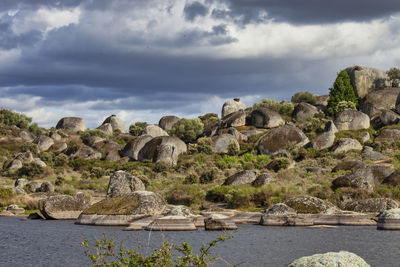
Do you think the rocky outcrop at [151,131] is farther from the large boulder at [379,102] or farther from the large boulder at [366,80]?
the large boulder at [366,80]

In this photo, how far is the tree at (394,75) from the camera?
98981 mm

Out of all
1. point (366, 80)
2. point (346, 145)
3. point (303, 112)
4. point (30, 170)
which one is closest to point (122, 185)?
point (30, 170)

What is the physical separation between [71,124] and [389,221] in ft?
288

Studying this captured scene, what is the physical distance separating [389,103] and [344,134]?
19.3m

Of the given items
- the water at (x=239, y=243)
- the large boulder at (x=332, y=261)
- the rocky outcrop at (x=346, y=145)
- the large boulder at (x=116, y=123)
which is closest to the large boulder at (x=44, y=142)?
the large boulder at (x=116, y=123)

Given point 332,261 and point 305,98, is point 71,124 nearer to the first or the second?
point 305,98

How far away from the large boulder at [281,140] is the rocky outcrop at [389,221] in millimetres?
37505

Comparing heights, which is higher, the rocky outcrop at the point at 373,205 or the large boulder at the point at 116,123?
the large boulder at the point at 116,123

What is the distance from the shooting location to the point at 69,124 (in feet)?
362

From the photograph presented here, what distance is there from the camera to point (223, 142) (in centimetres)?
7638

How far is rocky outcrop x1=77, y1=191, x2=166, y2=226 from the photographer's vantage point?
117 ft

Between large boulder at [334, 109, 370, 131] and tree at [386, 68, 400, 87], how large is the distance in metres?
21.6

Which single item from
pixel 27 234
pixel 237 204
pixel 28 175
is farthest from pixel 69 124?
pixel 27 234

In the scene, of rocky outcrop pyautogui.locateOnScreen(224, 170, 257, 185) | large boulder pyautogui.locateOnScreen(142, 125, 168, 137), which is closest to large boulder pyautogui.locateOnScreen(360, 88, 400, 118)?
large boulder pyautogui.locateOnScreen(142, 125, 168, 137)
